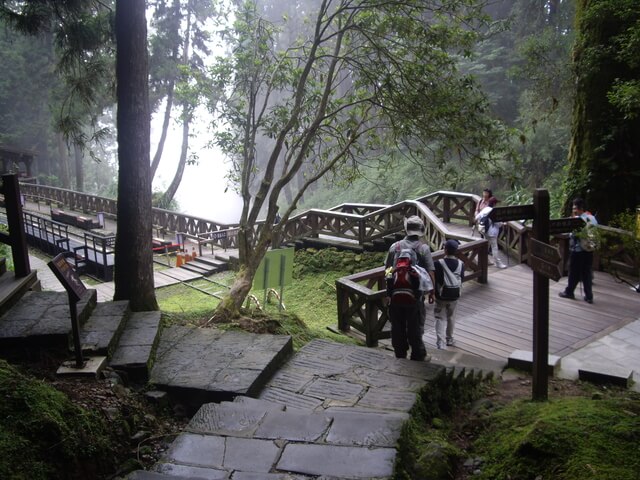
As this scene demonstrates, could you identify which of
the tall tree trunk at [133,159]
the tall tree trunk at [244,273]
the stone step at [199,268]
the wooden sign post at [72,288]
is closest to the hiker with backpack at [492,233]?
the tall tree trunk at [244,273]

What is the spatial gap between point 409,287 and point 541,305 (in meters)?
1.35

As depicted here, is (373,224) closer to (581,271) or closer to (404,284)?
(581,271)

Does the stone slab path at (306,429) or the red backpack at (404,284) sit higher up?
the red backpack at (404,284)

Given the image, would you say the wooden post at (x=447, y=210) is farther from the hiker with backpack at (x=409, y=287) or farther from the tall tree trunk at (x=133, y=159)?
the tall tree trunk at (x=133, y=159)

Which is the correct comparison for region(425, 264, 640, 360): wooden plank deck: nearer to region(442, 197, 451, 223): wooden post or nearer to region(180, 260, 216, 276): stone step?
region(442, 197, 451, 223): wooden post

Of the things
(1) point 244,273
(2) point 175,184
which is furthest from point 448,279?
(2) point 175,184

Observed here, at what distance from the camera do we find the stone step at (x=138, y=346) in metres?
4.40

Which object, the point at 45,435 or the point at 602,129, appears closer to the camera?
the point at 45,435

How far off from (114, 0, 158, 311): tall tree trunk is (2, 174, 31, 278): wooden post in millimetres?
1122

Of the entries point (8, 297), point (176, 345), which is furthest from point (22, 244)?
point (176, 345)

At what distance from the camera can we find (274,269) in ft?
26.2

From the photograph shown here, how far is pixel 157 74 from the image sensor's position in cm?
2650

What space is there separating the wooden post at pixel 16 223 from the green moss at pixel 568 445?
518 centimetres

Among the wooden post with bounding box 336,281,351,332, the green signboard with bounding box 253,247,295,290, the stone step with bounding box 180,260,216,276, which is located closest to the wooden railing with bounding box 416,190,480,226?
the stone step with bounding box 180,260,216,276
